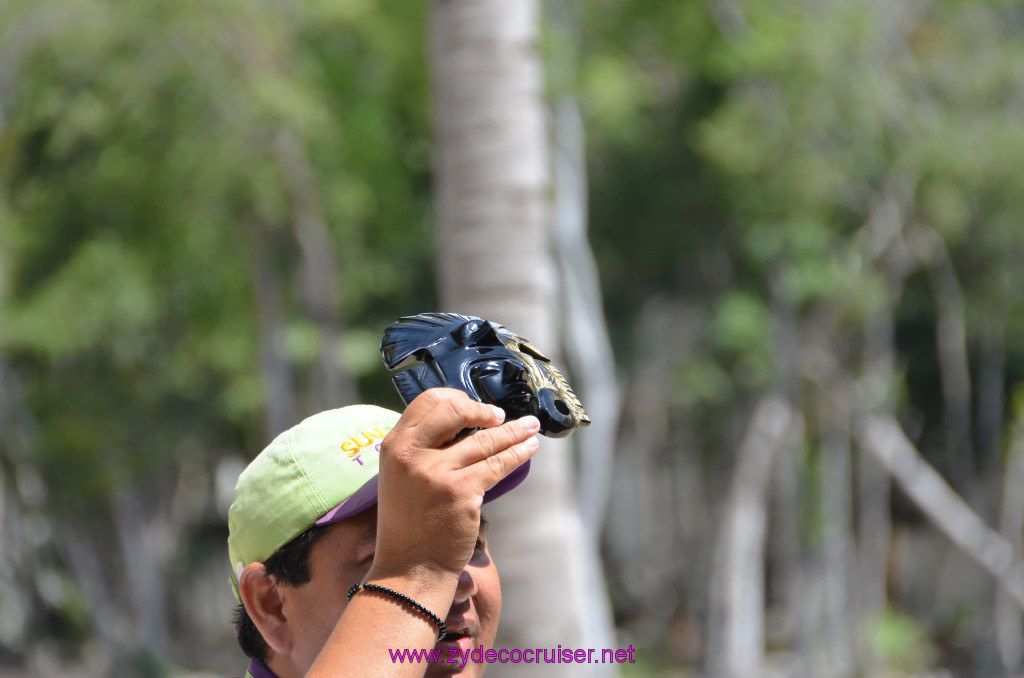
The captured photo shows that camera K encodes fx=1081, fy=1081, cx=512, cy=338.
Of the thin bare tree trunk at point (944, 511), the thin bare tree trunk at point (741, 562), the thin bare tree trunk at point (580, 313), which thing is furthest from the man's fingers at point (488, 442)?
the thin bare tree trunk at point (741, 562)

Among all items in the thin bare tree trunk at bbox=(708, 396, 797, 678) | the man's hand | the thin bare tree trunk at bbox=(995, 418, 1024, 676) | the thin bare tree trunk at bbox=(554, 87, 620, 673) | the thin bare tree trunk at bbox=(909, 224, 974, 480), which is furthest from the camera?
the thin bare tree trunk at bbox=(708, 396, 797, 678)

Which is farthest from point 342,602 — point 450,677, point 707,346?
point 707,346

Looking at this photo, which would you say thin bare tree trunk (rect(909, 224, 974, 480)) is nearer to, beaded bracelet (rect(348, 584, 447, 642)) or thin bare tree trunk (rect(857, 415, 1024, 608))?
thin bare tree trunk (rect(857, 415, 1024, 608))

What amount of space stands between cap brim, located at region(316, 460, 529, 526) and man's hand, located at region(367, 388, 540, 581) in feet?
0.71

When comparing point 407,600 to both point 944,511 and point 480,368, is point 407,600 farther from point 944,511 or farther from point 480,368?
point 944,511

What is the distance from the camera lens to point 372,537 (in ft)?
4.36

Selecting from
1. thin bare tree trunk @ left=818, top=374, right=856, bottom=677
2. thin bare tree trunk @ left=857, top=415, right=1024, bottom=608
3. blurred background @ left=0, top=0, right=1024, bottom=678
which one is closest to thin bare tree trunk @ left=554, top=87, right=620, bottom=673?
blurred background @ left=0, top=0, right=1024, bottom=678

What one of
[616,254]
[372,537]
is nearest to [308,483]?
[372,537]

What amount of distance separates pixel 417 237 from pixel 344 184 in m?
1.01

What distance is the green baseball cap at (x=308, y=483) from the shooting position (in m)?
1.34

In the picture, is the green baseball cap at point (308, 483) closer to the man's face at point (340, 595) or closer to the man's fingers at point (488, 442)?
the man's face at point (340, 595)

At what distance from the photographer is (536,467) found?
11.2 feet

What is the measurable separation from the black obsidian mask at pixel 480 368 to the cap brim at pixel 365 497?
0.40 feet

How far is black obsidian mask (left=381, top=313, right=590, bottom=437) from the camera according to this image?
3.84 feet
